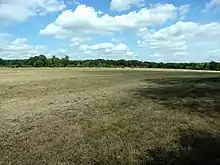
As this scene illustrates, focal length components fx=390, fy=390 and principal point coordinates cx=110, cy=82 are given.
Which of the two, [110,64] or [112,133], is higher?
[112,133]

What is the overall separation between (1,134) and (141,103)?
28.3 feet

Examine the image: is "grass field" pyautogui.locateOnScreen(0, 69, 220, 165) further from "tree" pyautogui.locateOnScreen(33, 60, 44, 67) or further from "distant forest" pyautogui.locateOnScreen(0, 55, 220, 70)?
"tree" pyautogui.locateOnScreen(33, 60, 44, 67)

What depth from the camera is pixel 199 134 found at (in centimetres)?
1362

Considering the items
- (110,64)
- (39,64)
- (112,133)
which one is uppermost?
(112,133)

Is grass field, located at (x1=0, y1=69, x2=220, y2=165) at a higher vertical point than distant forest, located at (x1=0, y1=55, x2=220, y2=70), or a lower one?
higher

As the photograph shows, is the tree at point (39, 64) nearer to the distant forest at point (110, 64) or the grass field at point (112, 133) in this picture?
the distant forest at point (110, 64)

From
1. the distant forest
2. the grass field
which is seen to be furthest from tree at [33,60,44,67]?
the grass field

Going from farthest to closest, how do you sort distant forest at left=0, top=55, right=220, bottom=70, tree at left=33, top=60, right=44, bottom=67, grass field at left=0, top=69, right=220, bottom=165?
tree at left=33, top=60, right=44, bottom=67 < distant forest at left=0, top=55, right=220, bottom=70 < grass field at left=0, top=69, right=220, bottom=165

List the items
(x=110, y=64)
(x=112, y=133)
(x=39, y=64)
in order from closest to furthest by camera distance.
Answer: (x=112, y=133)
(x=110, y=64)
(x=39, y=64)

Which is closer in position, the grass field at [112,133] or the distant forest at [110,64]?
the grass field at [112,133]

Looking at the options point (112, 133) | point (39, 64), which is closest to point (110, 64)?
point (39, 64)

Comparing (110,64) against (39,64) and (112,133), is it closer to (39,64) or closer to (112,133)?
(39,64)

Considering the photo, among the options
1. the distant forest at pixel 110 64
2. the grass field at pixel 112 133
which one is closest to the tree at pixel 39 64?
the distant forest at pixel 110 64

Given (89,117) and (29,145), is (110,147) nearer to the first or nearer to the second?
(29,145)
